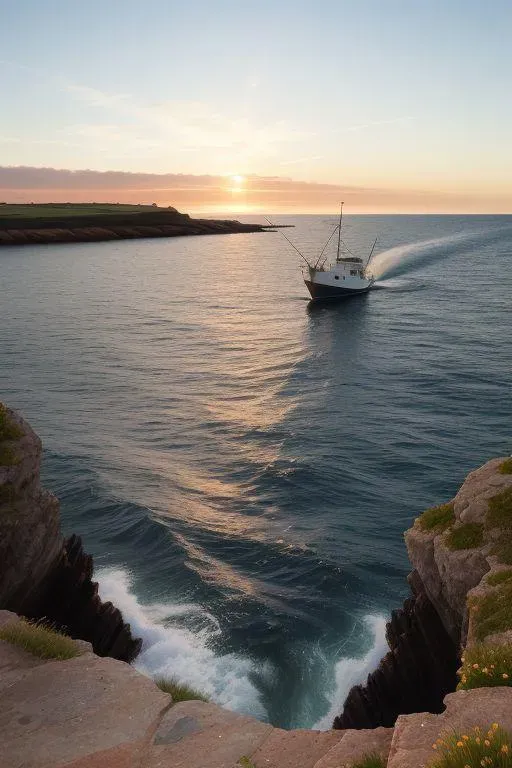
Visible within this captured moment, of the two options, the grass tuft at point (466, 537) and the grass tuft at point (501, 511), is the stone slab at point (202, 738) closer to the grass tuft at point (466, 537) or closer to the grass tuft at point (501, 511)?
the grass tuft at point (466, 537)

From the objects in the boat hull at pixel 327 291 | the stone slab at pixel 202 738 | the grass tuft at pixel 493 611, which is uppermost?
the boat hull at pixel 327 291

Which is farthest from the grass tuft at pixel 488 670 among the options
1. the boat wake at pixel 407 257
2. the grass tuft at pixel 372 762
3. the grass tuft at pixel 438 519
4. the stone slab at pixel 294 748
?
the boat wake at pixel 407 257

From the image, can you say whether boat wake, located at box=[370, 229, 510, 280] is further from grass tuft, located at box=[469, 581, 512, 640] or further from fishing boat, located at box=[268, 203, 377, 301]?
grass tuft, located at box=[469, 581, 512, 640]

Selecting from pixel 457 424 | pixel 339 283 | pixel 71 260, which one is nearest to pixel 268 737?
pixel 457 424

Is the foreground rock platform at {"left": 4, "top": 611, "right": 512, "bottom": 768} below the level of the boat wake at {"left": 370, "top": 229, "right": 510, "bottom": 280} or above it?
below

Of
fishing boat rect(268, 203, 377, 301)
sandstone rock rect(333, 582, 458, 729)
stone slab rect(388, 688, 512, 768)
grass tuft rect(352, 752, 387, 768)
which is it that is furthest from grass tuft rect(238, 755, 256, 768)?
fishing boat rect(268, 203, 377, 301)

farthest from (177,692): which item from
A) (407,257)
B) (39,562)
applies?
(407,257)

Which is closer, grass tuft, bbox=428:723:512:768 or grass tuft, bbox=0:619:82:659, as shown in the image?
grass tuft, bbox=428:723:512:768
